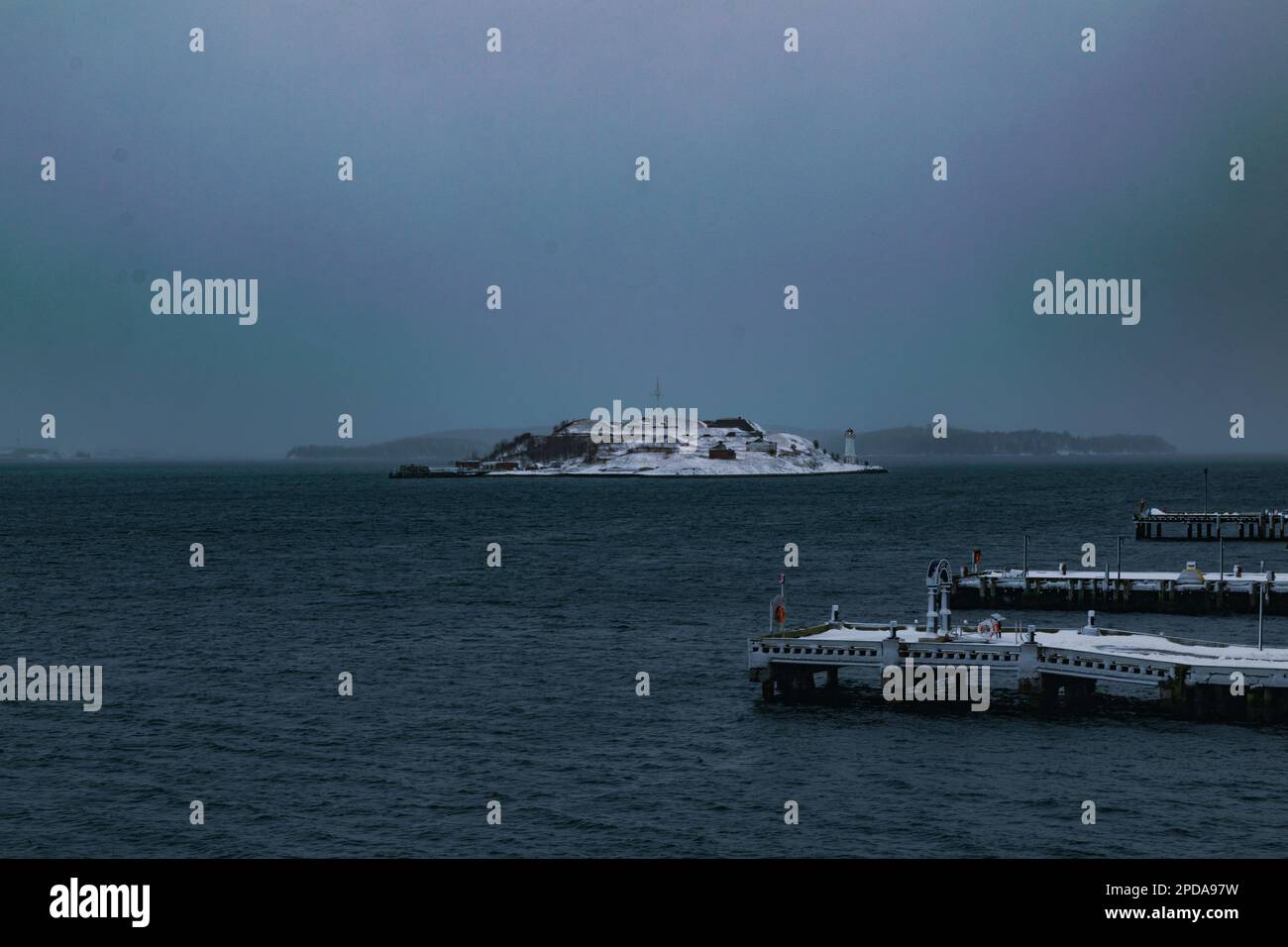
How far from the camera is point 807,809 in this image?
Answer: 116ft

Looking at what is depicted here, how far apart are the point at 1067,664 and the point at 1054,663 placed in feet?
1.50

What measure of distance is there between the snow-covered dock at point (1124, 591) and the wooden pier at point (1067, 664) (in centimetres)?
3017

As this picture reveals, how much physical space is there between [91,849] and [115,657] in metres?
32.1

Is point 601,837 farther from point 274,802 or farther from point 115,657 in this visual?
point 115,657

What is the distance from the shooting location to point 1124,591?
80875mm

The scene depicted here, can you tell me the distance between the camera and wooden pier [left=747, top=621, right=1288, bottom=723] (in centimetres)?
4494

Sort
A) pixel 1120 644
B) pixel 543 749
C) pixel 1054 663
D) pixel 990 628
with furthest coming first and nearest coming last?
1. pixel 990 628
2. pixel 1120 644
3. pixel 1054 663
4. pixel 543 749

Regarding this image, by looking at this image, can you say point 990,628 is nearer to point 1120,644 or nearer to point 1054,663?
point 1054,663

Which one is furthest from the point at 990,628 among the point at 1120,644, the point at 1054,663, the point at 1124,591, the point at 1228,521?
the point at 1228,521

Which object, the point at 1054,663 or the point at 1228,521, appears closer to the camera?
the point at 1054,663

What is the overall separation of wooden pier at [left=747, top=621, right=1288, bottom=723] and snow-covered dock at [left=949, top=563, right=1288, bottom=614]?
30174 millimetres

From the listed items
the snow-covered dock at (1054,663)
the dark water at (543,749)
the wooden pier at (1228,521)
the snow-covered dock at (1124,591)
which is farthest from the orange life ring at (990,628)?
the wooden pier at (1228,521)
